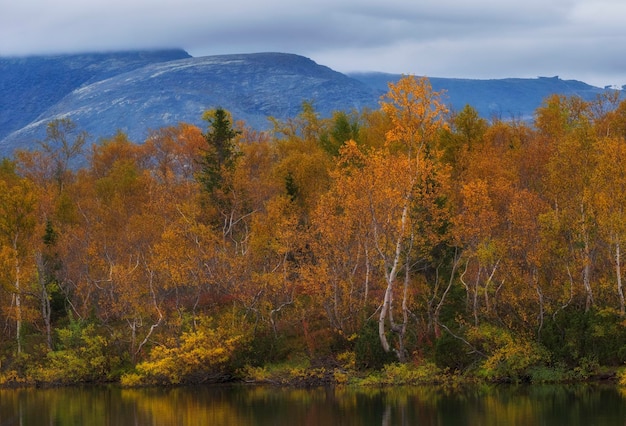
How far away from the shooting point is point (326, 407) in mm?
43781

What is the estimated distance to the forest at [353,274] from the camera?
1946 inches

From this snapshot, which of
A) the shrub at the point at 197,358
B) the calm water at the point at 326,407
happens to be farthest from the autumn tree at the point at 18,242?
the shrub at the point at 197,358

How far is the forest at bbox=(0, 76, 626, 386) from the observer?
162 feet

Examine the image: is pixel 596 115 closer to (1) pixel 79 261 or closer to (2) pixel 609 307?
(2) pixel 609 307

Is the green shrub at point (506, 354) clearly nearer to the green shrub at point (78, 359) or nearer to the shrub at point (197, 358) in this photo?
the shrub at point (197, 358)

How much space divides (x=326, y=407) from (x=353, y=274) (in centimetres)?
1250

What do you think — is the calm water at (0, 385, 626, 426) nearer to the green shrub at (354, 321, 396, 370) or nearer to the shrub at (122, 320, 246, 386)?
the shrub at (122, 320, 246, 386)

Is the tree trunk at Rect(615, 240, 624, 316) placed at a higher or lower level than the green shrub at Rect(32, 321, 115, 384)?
higher

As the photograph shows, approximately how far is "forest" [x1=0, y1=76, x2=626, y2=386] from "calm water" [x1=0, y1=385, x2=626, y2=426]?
2798mm

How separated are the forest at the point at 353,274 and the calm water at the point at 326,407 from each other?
9.18 feet

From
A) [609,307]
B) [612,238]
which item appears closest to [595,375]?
[609,307]

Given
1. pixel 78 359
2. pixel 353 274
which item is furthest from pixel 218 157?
pixel 353 274

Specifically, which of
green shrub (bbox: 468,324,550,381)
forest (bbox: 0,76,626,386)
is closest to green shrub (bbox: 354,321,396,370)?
forest (bbox: 0,76,626,386)

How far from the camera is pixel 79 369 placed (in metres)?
58.6
